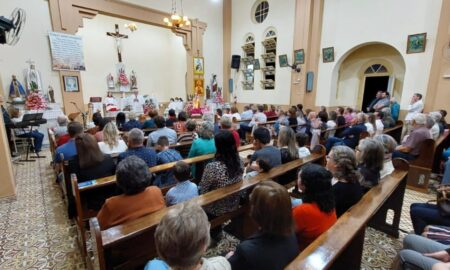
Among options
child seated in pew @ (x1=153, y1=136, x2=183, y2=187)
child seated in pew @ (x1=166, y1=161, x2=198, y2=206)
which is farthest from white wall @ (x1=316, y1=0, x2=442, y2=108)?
child seated in pew @ (x1=166, y1=161, x2=198, y2=206)

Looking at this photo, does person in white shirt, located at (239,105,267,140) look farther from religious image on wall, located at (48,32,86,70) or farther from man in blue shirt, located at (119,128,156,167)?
religious image on wall, located at (48,32,86,70)

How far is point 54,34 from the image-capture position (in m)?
6.23

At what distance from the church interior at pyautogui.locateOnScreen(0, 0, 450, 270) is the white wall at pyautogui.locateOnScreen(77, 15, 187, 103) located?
76mm

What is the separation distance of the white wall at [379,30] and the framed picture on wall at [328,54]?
13cm

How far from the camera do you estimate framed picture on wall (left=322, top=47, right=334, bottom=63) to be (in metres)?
7.52

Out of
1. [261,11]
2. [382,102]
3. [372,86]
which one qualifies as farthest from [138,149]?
[261,11]

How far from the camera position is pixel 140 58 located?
435 inches

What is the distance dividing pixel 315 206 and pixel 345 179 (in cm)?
51

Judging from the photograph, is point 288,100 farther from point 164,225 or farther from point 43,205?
point 164,225

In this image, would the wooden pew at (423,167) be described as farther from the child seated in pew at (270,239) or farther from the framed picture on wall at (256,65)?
the framed picture on wall at (256,65)

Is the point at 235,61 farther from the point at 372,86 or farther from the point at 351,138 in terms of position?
the point at 351,138

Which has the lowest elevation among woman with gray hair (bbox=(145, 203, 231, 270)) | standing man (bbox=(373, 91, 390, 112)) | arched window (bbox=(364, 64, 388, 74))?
woman with gray hair (bbox=(145, 203, 231, 270))

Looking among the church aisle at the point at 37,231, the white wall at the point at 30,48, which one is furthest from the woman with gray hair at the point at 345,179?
Result: the white wall at the point at 30,48

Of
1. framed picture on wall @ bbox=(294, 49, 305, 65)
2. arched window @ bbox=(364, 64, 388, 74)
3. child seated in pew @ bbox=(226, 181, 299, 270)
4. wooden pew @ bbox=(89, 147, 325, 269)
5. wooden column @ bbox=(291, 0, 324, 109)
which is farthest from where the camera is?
framed picture on wall @ bbox=(294, 49, 305, 65)
